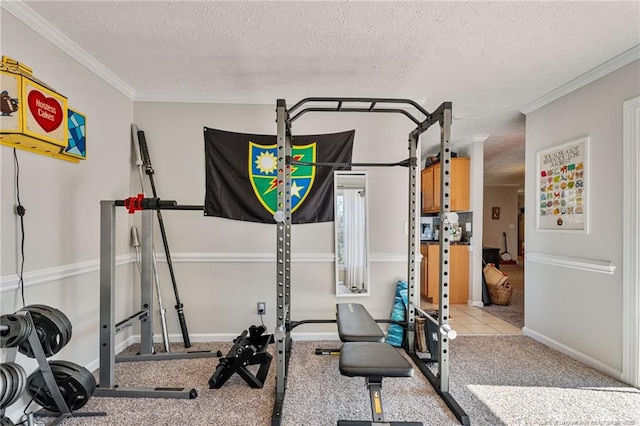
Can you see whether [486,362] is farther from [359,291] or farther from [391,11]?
[391,11]

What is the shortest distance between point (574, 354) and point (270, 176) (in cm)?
317

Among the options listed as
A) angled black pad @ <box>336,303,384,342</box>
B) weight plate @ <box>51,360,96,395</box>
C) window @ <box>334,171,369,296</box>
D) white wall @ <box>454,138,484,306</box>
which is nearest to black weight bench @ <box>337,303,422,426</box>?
angled black pad @ <box>336,303,384,342</box>

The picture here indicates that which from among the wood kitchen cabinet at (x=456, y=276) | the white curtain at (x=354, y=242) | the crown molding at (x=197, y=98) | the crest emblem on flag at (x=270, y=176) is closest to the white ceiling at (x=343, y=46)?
the crown molding at (x=197, y=98)

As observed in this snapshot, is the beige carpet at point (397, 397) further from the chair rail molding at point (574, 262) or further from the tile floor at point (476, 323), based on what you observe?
the chair rail molding at point (574, 262)

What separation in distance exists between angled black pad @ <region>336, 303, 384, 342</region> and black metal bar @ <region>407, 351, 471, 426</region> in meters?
0.59

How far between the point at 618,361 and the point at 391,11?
3.02 metres

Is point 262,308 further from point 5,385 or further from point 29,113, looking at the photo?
point 29,113

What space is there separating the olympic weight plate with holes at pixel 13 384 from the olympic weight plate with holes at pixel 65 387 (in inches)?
14.5

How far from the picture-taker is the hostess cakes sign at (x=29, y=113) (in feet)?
5.49

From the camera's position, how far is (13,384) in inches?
54.6

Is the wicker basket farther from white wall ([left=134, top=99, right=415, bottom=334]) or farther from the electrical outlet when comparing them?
the electrical outlet

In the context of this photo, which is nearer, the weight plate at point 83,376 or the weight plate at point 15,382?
the weight plate at point 15,382

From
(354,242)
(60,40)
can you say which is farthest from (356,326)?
(60,40)

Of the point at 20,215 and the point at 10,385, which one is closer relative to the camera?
the point at 10,385
